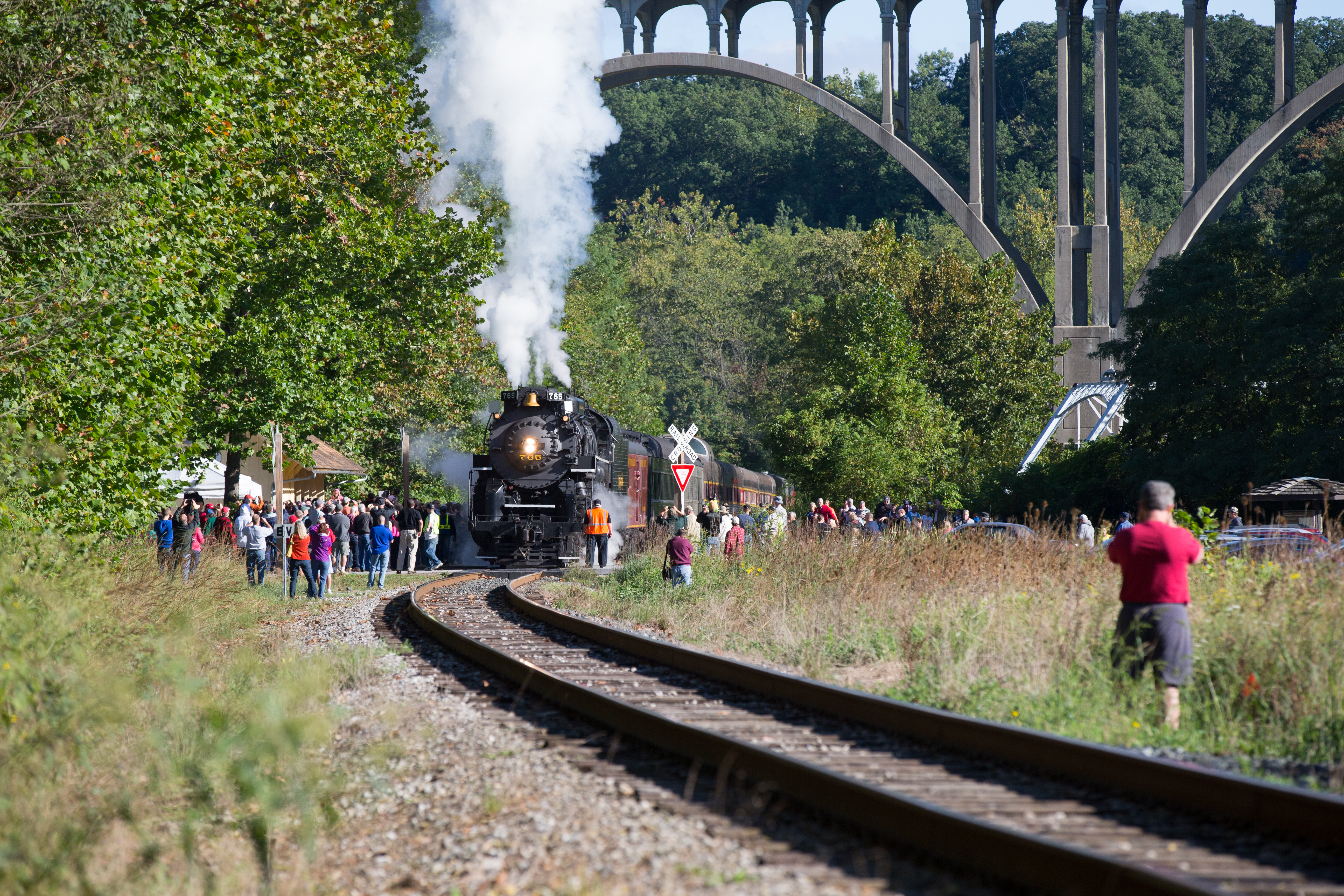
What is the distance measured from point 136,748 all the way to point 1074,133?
51016mm

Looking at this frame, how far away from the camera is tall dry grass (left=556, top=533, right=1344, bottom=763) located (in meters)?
7.90

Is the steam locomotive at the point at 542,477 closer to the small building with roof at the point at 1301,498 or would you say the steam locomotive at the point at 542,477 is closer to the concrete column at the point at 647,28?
the small building with roof at the point at 1301,498

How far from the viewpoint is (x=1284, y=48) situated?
49906mm

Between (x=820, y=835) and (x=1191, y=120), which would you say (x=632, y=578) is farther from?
(x=1191, y=120)

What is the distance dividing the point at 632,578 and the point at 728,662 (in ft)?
32.8

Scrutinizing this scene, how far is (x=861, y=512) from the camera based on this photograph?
3130cm

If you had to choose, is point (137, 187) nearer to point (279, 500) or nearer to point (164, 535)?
point (279, 500)

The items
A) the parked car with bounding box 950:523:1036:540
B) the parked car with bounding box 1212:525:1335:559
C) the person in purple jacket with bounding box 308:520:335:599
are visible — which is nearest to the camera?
the parked car with bounding box 1212:525:1335:559

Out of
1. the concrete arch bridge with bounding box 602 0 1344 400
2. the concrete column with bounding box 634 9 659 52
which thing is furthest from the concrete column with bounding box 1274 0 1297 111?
the concrete column with bounding box 634 9 659 52

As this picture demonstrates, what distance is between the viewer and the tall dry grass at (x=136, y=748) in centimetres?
510

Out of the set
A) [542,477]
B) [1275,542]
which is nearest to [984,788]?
[1275,542]

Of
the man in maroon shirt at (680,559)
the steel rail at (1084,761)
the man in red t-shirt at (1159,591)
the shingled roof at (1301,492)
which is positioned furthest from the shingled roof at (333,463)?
the man in red t-shirt at (1159,591)

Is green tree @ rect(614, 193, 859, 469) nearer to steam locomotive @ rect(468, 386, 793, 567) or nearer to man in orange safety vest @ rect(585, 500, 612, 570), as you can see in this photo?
steam locomotive @ rect(468, 386, 793, 567)

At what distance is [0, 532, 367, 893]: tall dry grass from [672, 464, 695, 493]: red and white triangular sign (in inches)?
416
